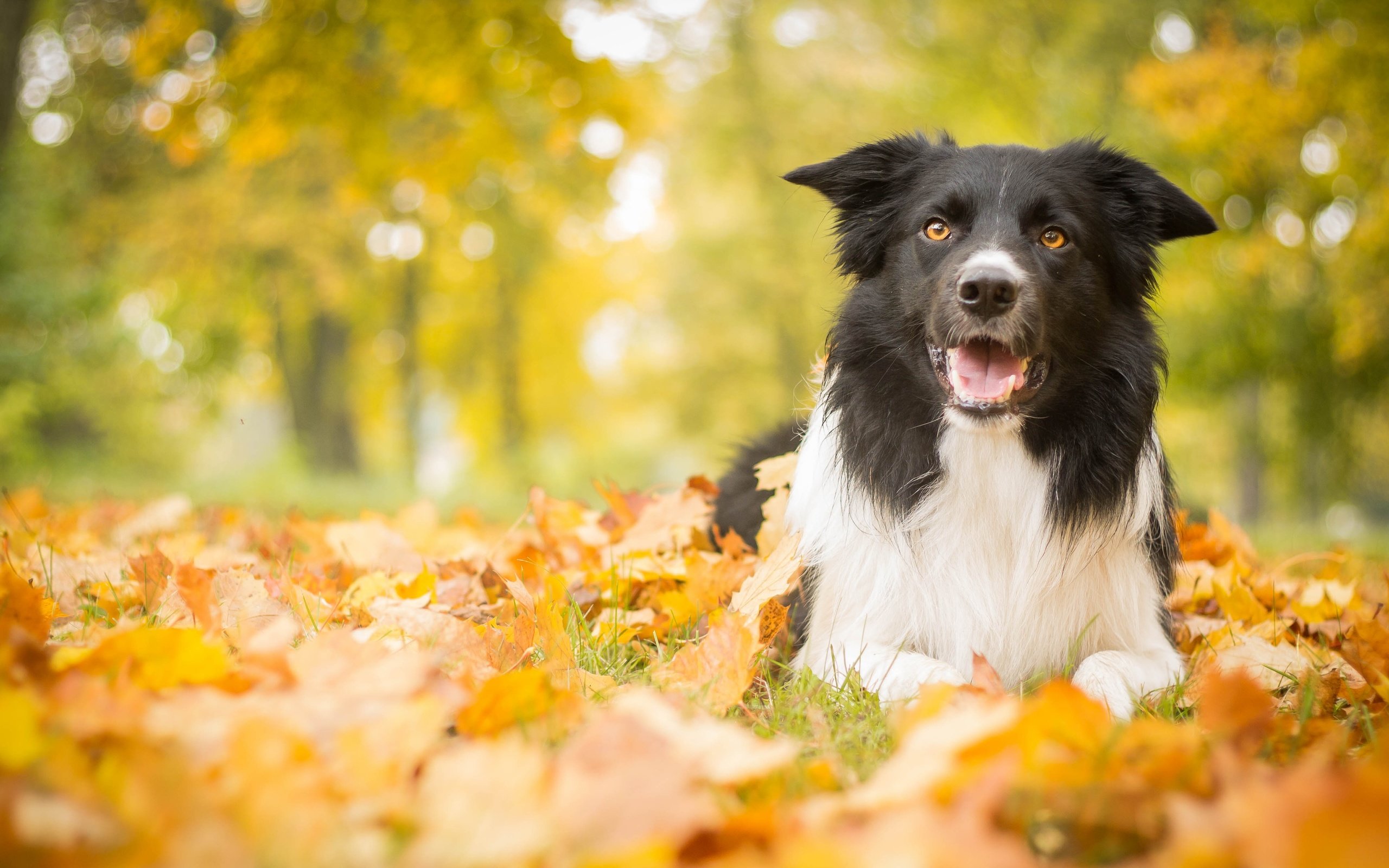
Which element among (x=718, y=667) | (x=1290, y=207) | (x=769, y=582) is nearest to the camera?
(x=718, y=667)

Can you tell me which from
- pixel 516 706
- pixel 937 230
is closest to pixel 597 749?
pixel 516 706

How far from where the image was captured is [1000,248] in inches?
105

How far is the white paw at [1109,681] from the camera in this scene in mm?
2256

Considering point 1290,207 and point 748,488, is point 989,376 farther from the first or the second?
point 1290,207

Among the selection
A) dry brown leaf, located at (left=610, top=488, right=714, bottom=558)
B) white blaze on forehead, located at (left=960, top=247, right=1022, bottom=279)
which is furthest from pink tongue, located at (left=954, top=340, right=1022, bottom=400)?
dry brown leaf, located at (left=610, top=488, right=714, bottom=558)

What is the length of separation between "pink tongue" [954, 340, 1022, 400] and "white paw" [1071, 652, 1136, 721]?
79cm

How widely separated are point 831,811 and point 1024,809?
270mm

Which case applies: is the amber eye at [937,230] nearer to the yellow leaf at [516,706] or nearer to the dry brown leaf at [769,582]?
the dry brown leaf at [769,582]

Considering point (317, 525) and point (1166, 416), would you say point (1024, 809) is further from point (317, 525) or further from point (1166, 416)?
point (1166, 416)

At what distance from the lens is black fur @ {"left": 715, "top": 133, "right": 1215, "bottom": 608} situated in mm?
2732

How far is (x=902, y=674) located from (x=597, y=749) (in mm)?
1241

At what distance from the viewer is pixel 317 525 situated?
4.17 metres

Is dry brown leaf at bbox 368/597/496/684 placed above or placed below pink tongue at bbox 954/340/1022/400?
below

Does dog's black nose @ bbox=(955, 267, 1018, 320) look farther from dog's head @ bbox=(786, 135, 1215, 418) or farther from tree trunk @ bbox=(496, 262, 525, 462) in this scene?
tree trunk @ bbox=(496, 262, 525, 462)
